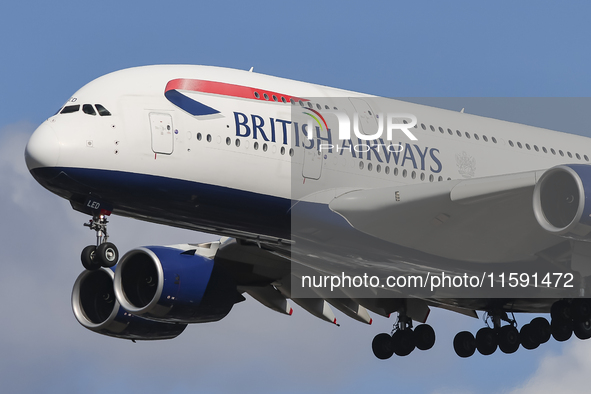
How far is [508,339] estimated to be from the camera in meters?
27.2

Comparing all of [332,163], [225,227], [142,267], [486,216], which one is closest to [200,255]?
[142,267]

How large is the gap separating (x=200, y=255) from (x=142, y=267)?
1.37m

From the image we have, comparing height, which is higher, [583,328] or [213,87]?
[213,87]

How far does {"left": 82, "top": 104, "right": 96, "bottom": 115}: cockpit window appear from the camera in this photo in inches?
817

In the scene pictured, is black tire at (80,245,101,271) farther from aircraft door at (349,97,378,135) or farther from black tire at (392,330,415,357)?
black tire at (392,330,415,357)

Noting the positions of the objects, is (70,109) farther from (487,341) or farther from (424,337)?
(487,341)

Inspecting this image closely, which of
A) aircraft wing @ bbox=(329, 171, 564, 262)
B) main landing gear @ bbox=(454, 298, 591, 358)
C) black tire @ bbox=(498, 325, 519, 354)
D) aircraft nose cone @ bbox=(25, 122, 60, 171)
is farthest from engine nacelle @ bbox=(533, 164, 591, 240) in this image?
aircraft nose cone @ bbox=(25, 122, 60, 171)

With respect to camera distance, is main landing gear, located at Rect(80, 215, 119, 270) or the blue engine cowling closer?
main landing gear, located at Rect(80, 215, 119, 270)

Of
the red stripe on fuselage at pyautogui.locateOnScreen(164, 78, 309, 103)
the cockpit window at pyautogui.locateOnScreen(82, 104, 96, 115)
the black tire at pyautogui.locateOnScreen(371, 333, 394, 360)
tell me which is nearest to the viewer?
the cockpit window at pyautogui.locateOnScreen(82, 104, 96, 115)

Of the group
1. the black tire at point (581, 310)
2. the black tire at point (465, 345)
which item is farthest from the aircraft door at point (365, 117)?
the black tire at point (465, 345)

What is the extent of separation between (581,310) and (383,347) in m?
5.47

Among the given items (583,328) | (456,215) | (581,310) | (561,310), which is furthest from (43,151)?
(583,328)

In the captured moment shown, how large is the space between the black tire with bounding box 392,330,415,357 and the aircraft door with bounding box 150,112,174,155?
31.2ft

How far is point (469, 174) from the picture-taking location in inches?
930
